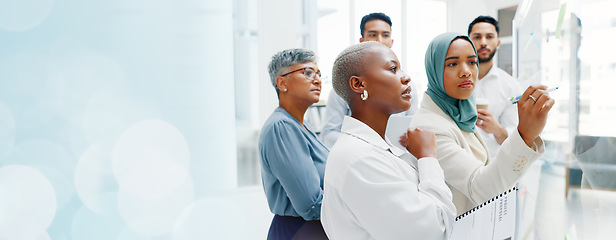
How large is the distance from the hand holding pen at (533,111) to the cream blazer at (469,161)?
0.08ft

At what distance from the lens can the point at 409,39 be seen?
4992 mm

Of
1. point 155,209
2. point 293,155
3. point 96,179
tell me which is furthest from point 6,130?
point 293,155

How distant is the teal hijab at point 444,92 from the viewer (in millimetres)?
1231

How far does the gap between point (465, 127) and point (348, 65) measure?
0.50 metres

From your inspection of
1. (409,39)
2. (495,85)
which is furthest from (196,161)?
(409,39)

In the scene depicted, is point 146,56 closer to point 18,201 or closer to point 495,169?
point 18,201

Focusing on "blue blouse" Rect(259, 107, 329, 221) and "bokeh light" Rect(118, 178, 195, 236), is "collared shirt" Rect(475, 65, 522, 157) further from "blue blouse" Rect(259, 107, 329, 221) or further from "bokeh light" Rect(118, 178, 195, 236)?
"bokeh light" Rect(118, 178, 195, 236)

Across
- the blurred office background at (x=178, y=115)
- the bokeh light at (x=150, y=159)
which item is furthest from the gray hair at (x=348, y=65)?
the bokeh light at (x=150, y=159)

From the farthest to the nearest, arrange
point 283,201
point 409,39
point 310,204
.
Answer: point 409,39 → point 283,201 → point 310,204

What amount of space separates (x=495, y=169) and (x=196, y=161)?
7.58 feet

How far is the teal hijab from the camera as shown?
4.04ft

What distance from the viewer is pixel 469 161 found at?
1.12 metres

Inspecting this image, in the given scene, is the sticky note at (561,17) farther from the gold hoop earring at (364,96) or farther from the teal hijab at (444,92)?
the gold hoop earring at (364,96)

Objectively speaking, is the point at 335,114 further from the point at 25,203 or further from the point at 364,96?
the point at 25,203
